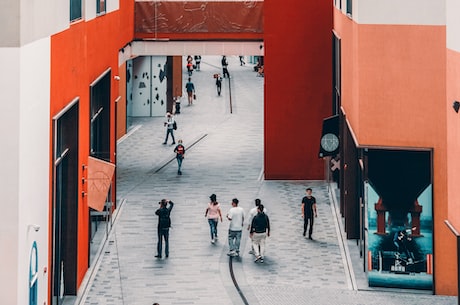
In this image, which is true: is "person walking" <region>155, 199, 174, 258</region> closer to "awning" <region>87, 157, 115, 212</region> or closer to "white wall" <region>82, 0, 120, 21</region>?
"awning" <region>87, 157, 115, 212</region>

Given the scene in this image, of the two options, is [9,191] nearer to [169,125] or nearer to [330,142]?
[330,142]

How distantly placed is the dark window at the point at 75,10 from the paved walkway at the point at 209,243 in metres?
5.19

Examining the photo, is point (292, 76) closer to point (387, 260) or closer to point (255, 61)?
point (387, 260)

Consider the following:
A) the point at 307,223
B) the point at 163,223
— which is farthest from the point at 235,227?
the point at 307,223

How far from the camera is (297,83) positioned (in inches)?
1216

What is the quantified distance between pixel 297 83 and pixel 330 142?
445 centimetres

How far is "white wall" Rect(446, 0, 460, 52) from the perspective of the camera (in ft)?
44.5

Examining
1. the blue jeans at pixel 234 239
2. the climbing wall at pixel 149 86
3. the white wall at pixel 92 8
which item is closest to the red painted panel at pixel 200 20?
the white wall at pixel 92 8

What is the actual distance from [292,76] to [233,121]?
14.5 meters

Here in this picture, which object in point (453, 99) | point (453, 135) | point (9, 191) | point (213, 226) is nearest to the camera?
point (9, 191)

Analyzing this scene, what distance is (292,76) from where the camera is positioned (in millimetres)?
30859

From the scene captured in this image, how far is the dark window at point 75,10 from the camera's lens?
60.5 ft

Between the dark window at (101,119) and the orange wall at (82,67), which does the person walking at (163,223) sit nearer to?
the orange wall at (82,67)

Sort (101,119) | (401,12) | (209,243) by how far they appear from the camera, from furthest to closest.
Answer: (101,119) → (209,243) → (401,12)
